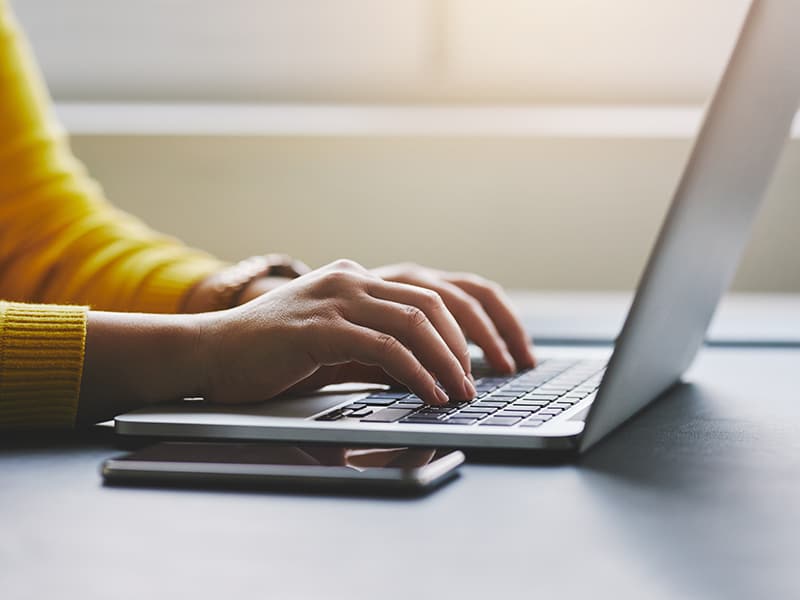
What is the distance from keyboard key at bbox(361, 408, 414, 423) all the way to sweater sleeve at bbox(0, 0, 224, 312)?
43 centimetres

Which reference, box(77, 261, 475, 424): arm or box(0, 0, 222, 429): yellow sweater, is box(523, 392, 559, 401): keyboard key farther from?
box(0, 0, 222, 429): yellow sweater

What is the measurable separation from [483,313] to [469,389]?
20cm

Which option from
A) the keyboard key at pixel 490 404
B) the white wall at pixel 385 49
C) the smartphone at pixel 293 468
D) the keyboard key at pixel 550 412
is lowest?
the keyboard key at pixel 490 404

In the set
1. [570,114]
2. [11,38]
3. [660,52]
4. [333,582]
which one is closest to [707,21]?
[660,52]

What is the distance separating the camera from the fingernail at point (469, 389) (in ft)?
1.96

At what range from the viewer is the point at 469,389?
0.60 m

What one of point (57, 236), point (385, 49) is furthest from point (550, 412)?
point (385, 49)

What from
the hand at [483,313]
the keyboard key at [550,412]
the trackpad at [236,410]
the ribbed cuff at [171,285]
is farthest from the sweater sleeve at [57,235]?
the keyboard key at [550,412]

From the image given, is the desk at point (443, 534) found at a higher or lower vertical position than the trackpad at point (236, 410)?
higher

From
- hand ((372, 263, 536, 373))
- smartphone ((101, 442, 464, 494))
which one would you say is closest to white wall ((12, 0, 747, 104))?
hand ((372, 263, 536, 373))

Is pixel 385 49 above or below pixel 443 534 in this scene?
above

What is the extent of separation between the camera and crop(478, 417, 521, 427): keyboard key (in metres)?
0.53

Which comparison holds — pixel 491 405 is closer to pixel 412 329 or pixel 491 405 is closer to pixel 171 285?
pixel 412 329

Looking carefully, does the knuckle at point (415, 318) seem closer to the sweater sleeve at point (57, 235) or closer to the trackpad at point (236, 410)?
the trackpad at point (236, 410)
